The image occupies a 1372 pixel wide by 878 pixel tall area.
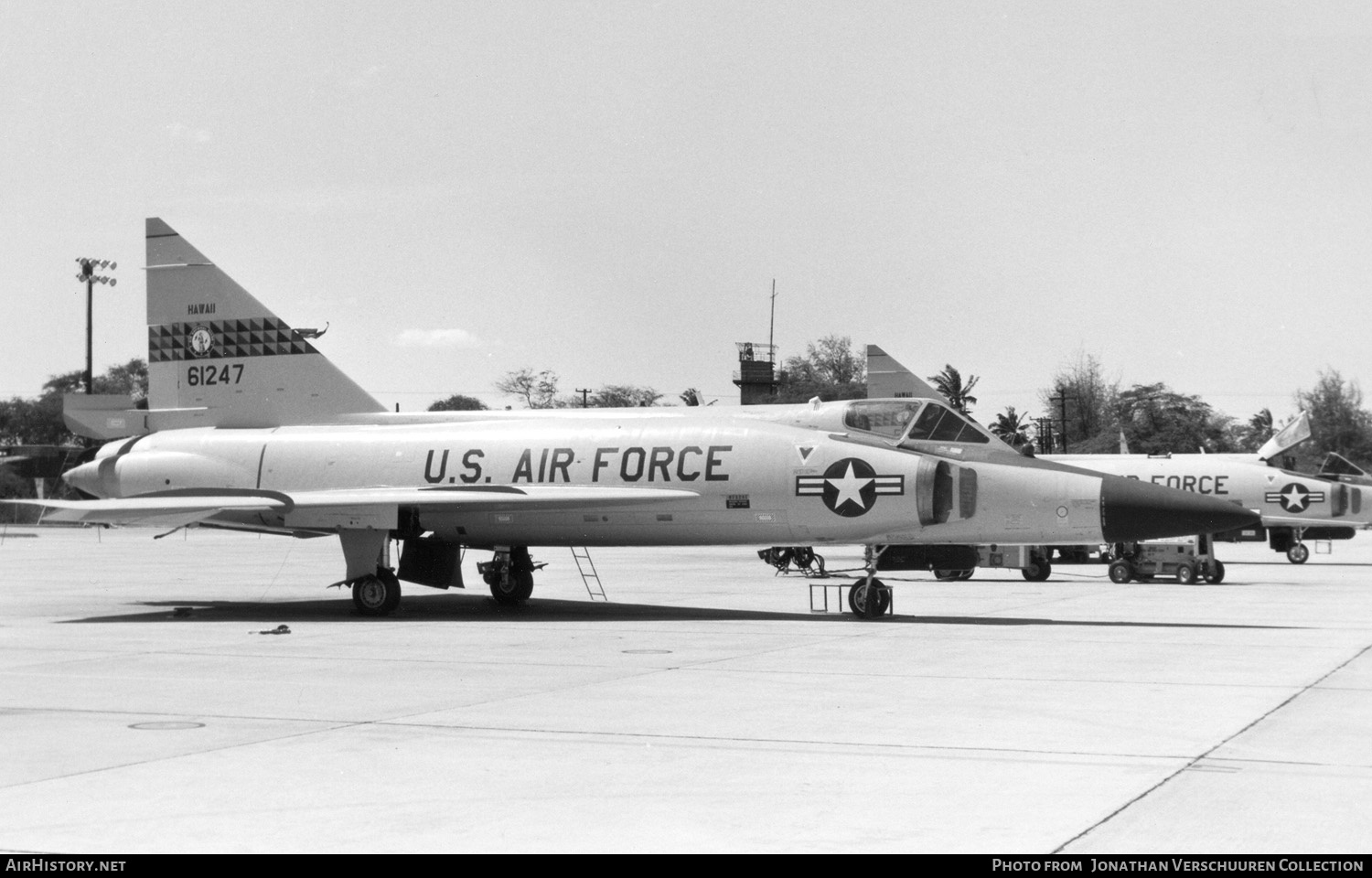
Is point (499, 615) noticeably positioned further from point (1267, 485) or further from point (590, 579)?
point (1267, 485)

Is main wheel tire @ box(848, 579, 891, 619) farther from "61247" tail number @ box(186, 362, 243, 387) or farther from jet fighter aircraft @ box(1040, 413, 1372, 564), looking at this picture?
jet fighter aircraft @ box(1040, 413, 1372, 564)

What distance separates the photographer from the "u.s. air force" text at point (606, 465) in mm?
18297

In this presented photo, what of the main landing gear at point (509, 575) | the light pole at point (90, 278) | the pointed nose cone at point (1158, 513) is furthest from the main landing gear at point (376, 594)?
the light pole at point (90, 278)

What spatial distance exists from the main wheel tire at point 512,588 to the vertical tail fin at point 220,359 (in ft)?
10.5

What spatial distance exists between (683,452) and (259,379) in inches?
271

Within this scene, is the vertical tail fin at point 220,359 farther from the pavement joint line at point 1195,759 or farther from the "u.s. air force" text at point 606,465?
the pavement joint line at point 1195,759

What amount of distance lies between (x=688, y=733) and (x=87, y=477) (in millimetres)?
15092

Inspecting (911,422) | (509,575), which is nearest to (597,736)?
(911,422)

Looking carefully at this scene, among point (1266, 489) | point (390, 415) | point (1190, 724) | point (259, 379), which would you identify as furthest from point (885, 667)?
point (1266, 489)

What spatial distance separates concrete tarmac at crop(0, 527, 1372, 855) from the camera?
615 centimetres

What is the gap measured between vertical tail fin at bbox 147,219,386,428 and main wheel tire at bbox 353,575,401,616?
3.07m

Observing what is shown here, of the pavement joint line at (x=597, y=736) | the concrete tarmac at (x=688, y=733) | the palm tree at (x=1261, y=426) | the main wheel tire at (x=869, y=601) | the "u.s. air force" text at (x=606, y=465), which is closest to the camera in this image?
the concrete tarmac at (x=688, y=733)

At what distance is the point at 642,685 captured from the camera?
11.1m

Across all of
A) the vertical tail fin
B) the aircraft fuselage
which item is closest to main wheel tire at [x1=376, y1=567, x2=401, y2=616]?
the aircraft fuselage
